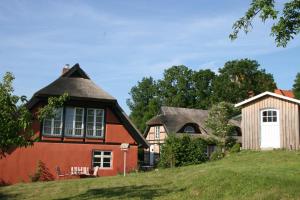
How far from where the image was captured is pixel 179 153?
27.3 meters

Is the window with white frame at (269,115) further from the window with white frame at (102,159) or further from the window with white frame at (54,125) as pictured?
the window with white frame at (54,125)

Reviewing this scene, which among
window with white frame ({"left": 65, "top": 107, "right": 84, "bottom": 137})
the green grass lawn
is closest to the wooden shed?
the green grass lawn

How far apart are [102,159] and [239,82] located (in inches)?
1788

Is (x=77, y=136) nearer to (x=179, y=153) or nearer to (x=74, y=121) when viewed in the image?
(x=74, y=121)

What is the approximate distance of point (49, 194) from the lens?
17.1 meters

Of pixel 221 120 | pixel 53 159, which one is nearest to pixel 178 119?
pixel 221 120

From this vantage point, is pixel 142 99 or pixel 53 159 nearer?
pixel 53 159

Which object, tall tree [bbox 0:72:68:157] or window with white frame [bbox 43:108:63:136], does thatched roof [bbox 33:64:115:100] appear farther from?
tall tree [bbox 0:72:68:157]

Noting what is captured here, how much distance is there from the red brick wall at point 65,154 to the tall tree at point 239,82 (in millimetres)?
40966

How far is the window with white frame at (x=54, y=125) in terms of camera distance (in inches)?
1048

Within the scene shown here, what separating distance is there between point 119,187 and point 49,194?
2739 mm

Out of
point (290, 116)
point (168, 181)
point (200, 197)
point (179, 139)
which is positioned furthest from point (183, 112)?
point (200, 197)

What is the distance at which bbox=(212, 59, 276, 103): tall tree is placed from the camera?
A: 67125 millimetres

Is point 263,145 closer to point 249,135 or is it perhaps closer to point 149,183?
point 249,135
